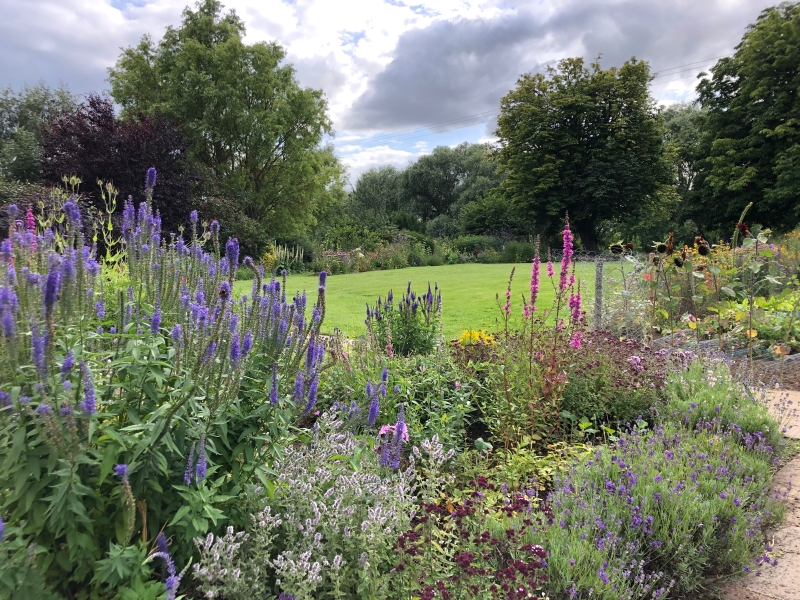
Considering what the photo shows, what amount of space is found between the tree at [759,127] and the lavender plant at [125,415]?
985 inches

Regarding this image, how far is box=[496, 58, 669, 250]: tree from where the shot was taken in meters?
26.4

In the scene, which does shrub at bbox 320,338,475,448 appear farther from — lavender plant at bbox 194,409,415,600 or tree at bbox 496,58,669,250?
tree at bbox 496,58,669,250

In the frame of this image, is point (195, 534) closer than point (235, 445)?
Yes

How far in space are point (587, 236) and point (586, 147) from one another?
16.5 ft

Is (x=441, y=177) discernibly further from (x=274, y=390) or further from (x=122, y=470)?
(x=122, y=470)

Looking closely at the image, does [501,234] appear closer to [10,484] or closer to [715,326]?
[715,326]

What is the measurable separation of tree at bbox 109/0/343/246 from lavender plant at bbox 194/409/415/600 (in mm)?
20506

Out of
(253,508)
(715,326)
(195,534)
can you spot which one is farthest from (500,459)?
(715,326)

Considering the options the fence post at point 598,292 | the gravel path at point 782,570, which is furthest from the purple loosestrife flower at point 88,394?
the fence post at point 598,292

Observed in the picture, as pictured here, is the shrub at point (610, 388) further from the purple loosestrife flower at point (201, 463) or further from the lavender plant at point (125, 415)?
the purple loosestrife flower at point (201, 463)

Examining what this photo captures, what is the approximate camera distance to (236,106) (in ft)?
71.3

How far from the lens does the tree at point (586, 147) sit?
26422 millimetres

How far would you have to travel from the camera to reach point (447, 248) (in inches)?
1029

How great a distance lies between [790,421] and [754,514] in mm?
2114
